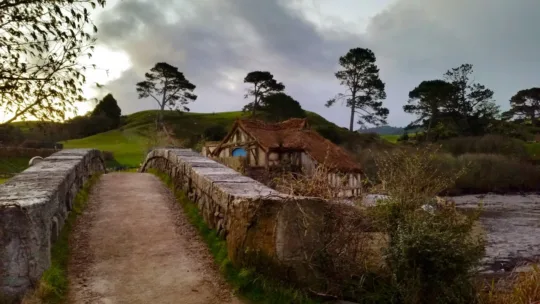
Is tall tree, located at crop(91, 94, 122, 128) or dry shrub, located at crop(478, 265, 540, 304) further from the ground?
tall tree, located at crop(91, 94, 122, 128)

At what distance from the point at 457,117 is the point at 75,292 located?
5866 centimetres

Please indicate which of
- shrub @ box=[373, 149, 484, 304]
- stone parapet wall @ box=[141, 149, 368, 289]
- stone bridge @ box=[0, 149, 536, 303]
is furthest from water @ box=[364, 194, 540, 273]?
stone bridge @ box=[0, 149, 536, 303]

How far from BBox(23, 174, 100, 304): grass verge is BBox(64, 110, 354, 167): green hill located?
1327 inches

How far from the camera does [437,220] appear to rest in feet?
18.3

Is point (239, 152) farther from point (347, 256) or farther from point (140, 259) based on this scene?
point (347, 256)

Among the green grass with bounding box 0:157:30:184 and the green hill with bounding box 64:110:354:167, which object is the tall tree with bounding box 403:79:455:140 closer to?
the green hill with bounding box 64:110:354:167

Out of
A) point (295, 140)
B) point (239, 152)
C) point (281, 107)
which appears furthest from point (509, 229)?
point (281, 107)

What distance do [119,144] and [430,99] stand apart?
1524 inches

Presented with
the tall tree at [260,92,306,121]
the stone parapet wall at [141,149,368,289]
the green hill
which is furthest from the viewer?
the tall tree at [260,92,306,121]

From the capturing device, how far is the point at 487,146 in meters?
50.2

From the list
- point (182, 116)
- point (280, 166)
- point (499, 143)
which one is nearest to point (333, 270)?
point (280, 166)

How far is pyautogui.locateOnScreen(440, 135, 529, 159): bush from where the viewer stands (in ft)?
163

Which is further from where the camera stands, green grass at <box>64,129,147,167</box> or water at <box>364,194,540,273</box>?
green grass at <box>64,129,147,167</box>

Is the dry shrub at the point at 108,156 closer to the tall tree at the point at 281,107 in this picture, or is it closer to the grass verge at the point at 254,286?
the tall tree at the point at 281,107
